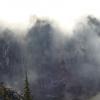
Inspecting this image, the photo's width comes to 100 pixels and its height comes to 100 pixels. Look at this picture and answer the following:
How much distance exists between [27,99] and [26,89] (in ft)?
10.4

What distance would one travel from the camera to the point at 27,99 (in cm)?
11206

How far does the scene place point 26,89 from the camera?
364ft
